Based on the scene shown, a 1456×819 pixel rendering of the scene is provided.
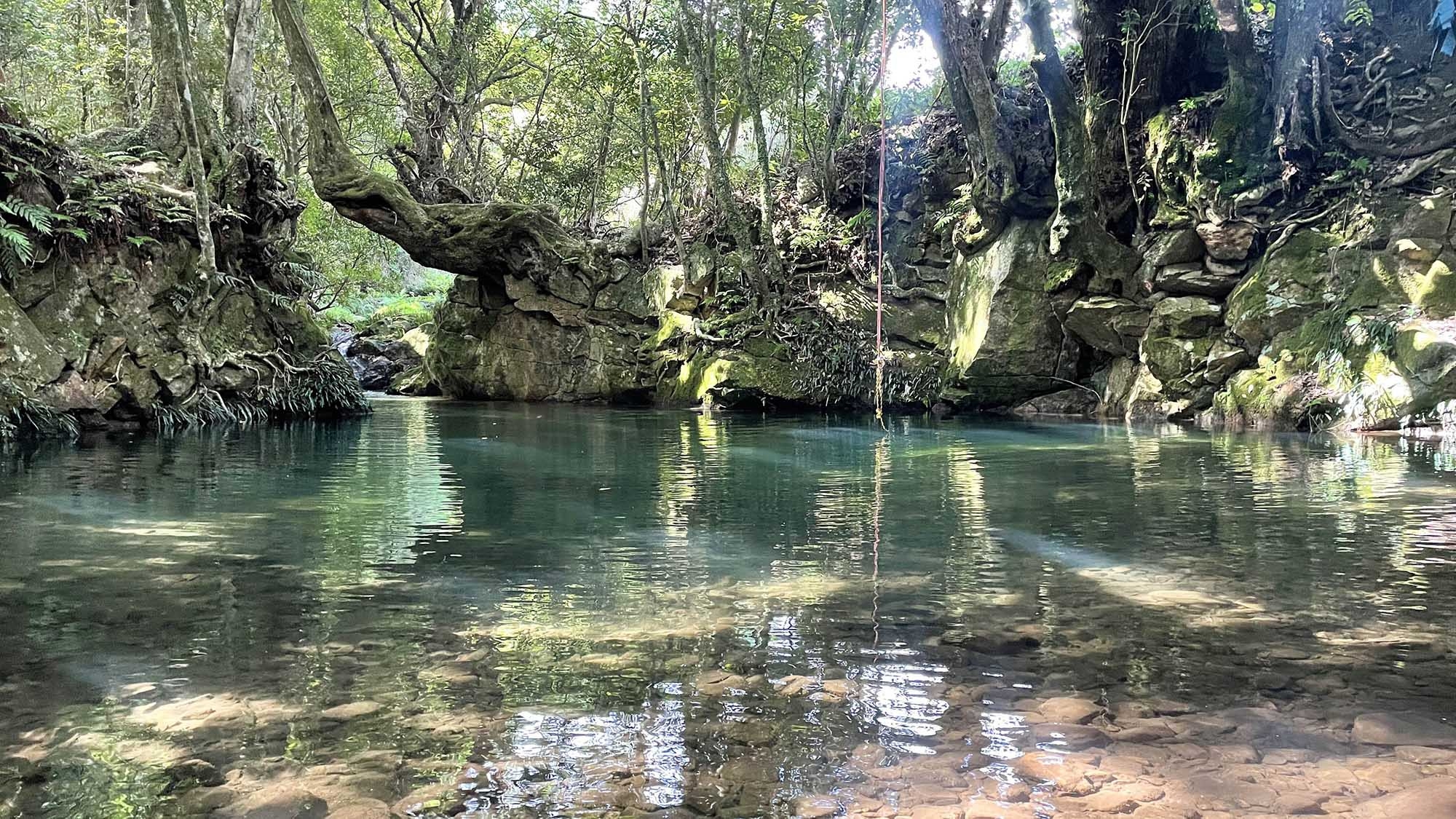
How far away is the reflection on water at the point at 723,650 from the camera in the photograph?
2.04 meters

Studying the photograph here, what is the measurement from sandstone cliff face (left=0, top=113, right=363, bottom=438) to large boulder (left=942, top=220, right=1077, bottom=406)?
1182cm

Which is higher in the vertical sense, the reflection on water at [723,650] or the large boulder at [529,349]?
the large boulder at [529,349]

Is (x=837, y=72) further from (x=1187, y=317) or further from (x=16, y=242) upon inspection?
(x=16, y=242)

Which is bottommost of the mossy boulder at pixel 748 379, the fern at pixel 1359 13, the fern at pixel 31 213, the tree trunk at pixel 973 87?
the mossy boulder at pixel 748 379

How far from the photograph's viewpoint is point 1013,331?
15883 mm

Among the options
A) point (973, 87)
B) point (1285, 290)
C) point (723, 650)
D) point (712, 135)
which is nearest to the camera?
point (723, 650)

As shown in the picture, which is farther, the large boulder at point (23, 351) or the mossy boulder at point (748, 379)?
the mossy boulder at point (748, 379)

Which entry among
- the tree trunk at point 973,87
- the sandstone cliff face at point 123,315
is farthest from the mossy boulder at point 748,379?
the sandstone cliff face at point 123,315

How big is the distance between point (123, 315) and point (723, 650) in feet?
40.3

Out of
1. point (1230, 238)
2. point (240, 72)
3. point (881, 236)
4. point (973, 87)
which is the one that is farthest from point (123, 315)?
point (1230, 238)

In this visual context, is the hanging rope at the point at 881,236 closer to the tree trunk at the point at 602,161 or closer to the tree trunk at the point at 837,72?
the tree trunk at the point at 837,72

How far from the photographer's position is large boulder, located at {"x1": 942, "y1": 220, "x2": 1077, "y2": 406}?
52.2 ft

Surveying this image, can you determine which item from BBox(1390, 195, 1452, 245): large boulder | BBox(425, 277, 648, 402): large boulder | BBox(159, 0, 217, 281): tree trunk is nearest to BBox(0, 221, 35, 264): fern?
BBox(159, 0, 217, 281): tree trunk

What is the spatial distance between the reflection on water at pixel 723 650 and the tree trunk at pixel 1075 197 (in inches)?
→ 371
